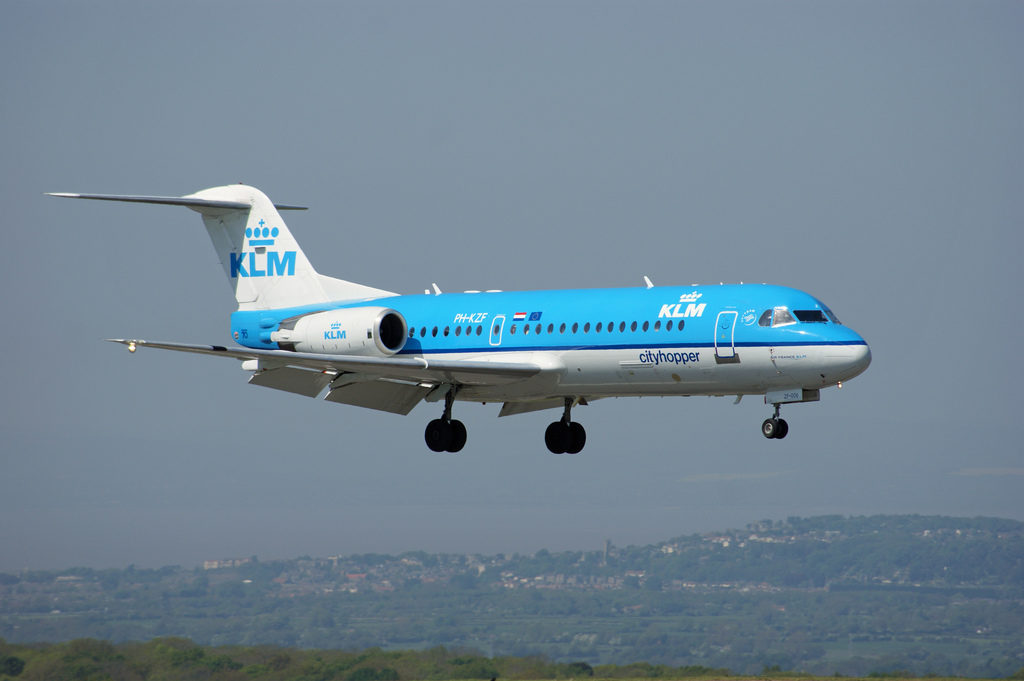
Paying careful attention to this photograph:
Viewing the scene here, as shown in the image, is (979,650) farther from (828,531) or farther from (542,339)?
(542,339)

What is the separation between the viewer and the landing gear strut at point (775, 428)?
101 ft

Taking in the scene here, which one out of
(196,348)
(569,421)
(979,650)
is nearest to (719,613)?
(979,650)

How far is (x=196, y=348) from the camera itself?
32.1 meters

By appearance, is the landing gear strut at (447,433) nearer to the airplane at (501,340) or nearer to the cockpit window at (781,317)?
the airplane at (501,340)

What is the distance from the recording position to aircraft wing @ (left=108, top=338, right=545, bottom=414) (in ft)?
110

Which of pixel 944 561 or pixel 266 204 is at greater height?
pixel 266 204

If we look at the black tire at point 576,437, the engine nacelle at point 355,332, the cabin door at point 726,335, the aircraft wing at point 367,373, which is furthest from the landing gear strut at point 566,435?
the cabin door at point 726,335

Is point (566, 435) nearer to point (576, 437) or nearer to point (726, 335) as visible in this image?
point (576, 437)

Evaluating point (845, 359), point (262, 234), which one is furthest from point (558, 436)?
point (262, 234)

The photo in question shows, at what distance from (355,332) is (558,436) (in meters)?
6.42

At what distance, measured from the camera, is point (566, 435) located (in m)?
37.6

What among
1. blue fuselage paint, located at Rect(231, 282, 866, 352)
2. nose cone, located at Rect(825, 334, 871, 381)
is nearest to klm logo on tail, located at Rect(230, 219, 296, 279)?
blue fuselage paint, located at Rect(231, 282, 866, 352)

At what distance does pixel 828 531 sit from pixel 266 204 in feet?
154

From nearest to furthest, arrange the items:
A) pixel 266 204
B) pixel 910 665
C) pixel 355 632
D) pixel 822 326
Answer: pixel 822 326 < pixel 266 204 < pixel 355 632 < pixel 910 665
